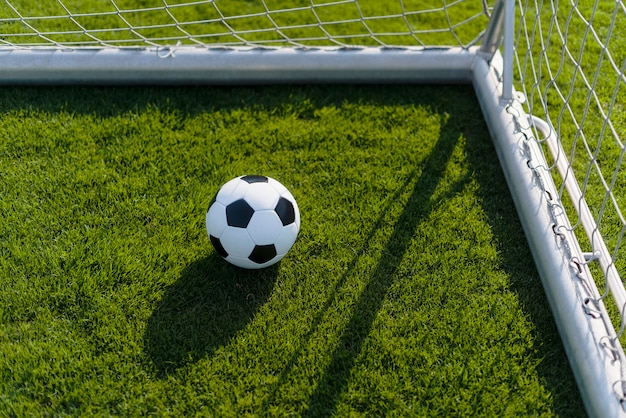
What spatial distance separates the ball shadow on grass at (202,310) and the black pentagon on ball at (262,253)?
0.18 m

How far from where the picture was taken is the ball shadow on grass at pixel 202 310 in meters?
2.68

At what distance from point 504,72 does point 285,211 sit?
1.65m

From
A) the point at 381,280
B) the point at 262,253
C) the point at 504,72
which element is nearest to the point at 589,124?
the point at 504,72

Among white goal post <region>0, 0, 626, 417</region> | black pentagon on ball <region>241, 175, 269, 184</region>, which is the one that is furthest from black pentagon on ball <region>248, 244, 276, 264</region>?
white goal post <region>0, 0, 626, 417</region>

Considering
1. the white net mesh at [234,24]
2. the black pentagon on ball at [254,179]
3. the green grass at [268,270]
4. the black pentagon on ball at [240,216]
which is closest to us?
the green grass at [268,270]

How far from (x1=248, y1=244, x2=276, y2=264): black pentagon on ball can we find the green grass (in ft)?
0.61

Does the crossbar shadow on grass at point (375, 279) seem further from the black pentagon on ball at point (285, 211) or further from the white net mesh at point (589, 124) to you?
the white net mesh at point (589, 124)

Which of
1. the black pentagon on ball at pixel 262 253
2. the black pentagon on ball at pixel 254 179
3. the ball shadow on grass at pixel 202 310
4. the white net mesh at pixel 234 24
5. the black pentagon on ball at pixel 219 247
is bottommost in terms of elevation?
the ball shadow on grass at pixel 202 310

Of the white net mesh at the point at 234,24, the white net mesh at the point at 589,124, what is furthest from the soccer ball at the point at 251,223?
the white net mesh at the point at 234,24

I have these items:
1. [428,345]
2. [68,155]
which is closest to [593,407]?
[428,345]

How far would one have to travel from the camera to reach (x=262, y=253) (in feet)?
9.12

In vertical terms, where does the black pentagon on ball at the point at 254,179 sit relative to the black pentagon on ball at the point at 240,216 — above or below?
above

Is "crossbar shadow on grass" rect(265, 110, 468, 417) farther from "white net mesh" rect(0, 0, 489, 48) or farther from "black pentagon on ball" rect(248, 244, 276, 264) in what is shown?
"white net mesh" rect(0, 0, 489, 48)

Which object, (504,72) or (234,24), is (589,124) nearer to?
(504,72)
